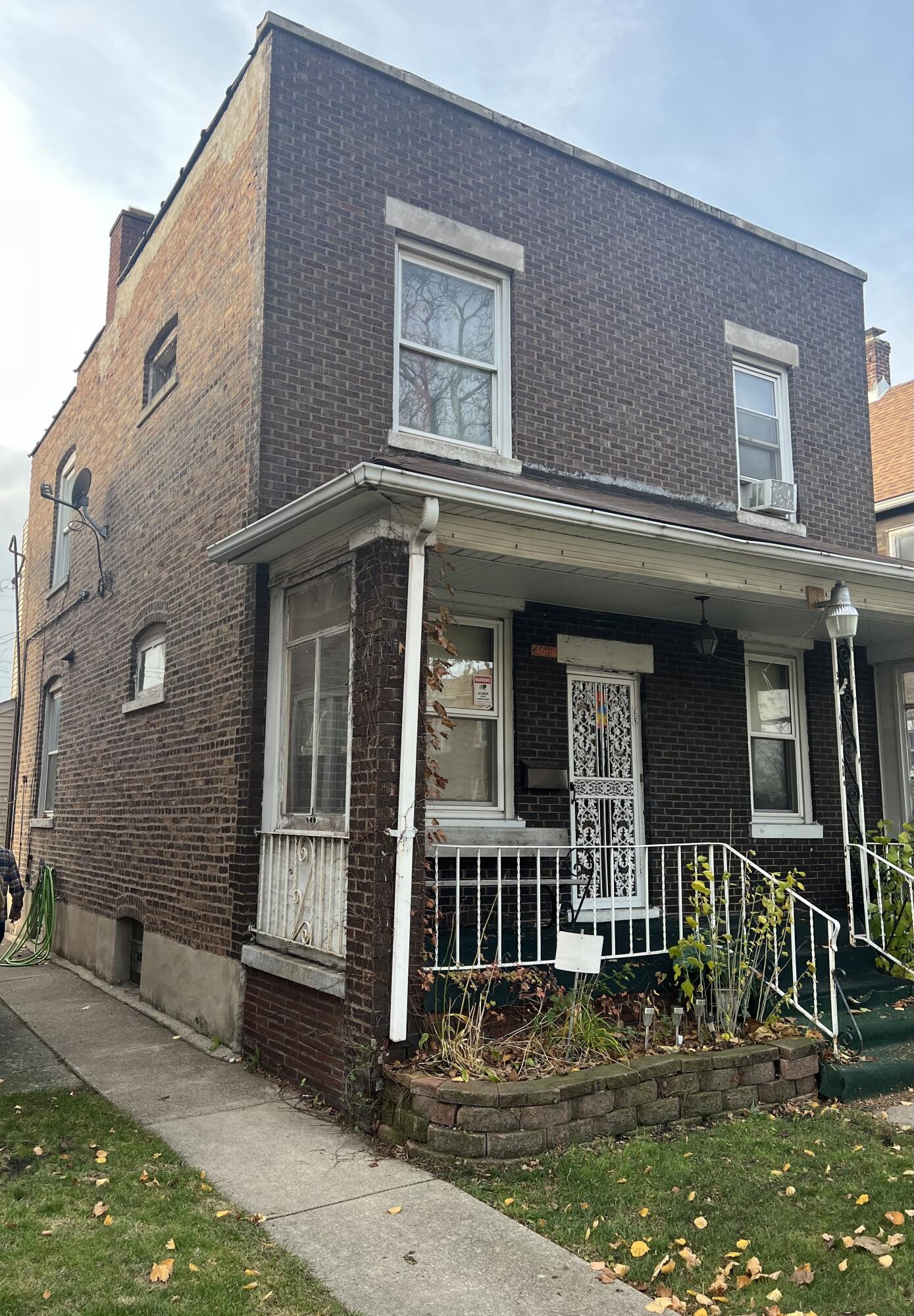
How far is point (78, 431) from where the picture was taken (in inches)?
546

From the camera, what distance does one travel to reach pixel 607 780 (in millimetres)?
8656

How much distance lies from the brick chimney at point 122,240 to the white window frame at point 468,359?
18.2ft

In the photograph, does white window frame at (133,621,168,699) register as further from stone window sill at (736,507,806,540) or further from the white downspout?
stone window sill at (736,507,806,540)

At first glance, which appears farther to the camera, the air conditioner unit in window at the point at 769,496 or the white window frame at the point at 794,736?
the air conditioner unit in window at the point at 769,496

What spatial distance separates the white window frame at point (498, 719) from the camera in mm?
7914

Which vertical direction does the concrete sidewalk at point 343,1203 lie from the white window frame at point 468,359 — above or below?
below

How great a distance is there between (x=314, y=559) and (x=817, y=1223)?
4.61 m

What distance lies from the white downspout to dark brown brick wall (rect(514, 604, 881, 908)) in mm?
2654

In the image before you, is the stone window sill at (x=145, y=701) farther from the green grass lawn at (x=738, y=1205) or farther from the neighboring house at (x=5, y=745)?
the neighboring house at (x=5, y=745)

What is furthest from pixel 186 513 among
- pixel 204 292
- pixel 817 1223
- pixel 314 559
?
pixel 817 1223

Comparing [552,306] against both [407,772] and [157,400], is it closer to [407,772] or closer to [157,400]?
[157,400]

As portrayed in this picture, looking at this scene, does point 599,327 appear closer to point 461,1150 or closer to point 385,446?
point 385,446

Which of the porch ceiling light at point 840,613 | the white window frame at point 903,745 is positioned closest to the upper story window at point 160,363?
the porch ceiling light at point 840,613

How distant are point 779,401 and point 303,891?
7.67m
